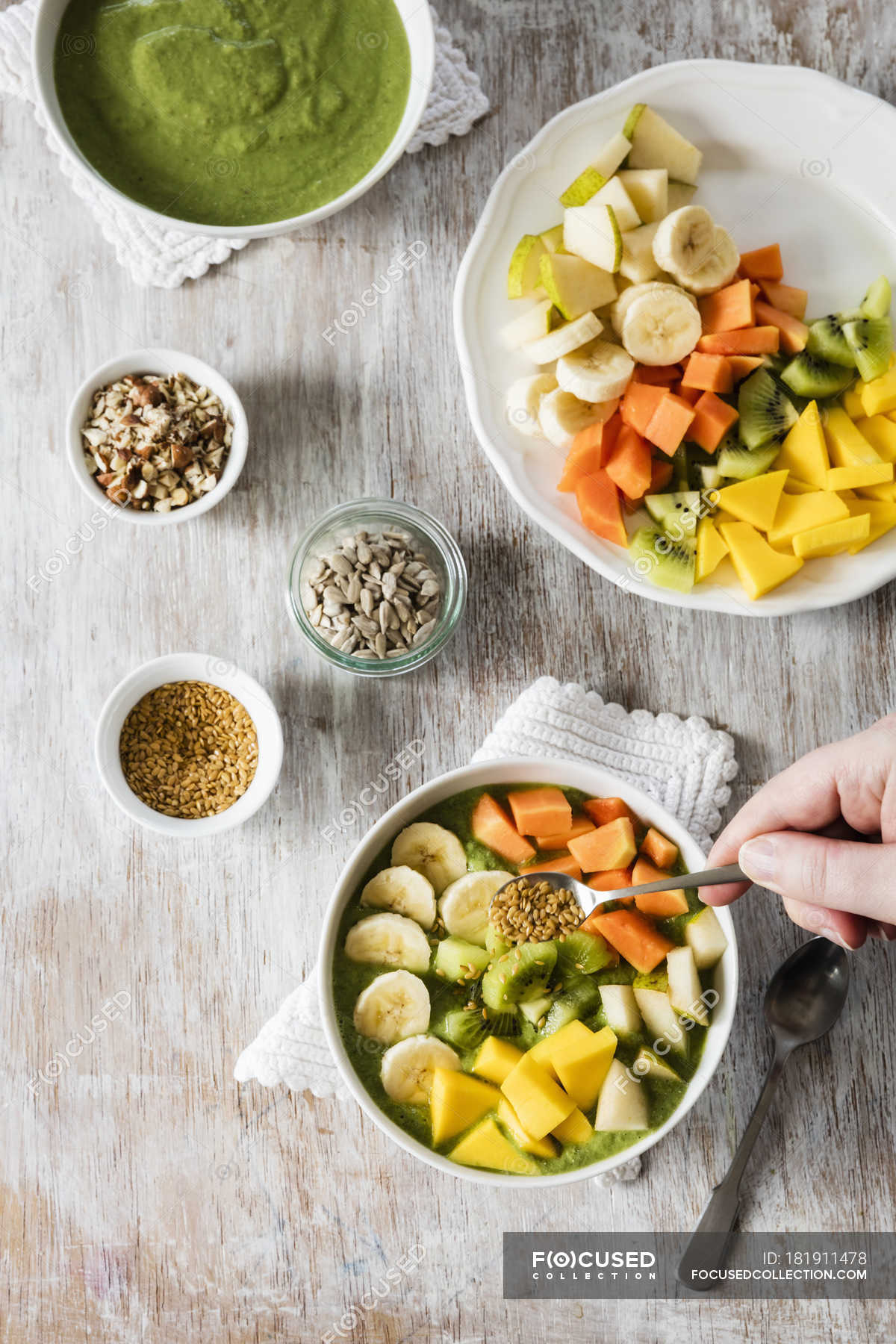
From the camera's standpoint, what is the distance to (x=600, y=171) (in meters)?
2.00

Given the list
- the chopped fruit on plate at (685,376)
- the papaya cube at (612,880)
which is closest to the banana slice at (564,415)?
the chopped fruit on plate at (685,376)

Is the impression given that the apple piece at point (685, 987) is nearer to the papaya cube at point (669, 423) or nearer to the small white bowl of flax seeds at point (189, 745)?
the small white bowl of flax seeds at point (189, 745)

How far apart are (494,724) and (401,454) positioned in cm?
61

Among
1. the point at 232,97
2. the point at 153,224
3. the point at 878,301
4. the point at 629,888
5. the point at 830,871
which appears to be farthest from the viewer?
the point at 153,224

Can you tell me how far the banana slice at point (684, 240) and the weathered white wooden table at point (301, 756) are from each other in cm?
45

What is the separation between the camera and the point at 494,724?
85.1 inches

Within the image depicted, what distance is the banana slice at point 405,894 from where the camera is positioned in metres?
1.94

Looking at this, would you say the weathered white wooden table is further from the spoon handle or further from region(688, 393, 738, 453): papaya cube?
region(688, 393, 738, 453): papaya cube

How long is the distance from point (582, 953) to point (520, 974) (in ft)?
0.42

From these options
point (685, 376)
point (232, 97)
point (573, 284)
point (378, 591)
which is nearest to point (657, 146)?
point (573, 284)

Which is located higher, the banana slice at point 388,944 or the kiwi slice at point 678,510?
the kiwi slice at point 678,510

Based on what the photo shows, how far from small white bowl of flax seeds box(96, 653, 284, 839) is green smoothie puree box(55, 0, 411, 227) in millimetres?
892

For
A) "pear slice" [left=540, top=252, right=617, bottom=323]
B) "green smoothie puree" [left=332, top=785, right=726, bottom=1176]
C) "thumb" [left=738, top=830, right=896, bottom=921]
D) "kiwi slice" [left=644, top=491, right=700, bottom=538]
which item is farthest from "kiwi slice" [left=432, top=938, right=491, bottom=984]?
"pear slice" [left=540, top=252, right=617, bottom=323]

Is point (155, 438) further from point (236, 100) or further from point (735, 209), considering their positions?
point (735, 209)
